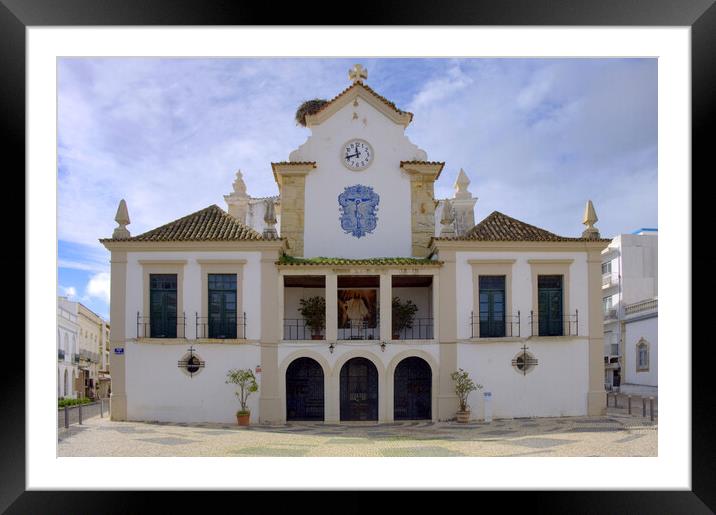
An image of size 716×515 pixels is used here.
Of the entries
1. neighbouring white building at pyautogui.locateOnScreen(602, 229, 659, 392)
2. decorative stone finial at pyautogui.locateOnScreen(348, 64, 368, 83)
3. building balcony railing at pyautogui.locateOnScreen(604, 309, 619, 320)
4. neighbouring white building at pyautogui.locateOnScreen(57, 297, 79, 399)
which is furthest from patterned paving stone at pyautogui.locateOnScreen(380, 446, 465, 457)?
neighbouring white building at pyautogui.locateOnScreen(57, 297, 79, 399)

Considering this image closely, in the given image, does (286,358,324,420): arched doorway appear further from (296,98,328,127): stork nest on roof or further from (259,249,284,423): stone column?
(296,98,328,127): stork nest on roof

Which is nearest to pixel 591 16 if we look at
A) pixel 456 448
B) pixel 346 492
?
pixel 346 492

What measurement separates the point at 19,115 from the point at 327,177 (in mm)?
11361

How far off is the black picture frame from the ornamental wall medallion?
11215 millimetres

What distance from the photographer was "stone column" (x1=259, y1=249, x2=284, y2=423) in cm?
1548

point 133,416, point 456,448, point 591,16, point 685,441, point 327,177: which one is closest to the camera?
point 591,16

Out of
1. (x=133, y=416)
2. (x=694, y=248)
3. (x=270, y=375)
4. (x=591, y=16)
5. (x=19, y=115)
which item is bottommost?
(x=133, y=416)

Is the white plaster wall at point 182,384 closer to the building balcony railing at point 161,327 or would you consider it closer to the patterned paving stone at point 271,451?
the building balcony railing at point 161,327

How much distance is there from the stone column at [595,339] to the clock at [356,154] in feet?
20.9

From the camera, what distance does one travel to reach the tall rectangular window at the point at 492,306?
52.7ft

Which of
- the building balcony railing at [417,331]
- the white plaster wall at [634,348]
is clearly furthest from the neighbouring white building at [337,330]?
the white plaster wall at [634,348]

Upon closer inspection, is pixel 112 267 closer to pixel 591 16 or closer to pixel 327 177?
pixel 327 177

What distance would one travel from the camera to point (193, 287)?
52.2ft

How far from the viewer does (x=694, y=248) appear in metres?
6.74
